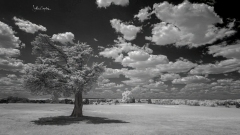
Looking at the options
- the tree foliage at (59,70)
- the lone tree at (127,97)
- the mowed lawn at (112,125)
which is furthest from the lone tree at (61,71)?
the lone tree at (127,97)

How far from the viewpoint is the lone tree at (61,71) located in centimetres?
2152

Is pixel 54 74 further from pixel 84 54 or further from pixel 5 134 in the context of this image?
pixel 5 134

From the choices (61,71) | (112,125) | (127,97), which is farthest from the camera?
(127,97)

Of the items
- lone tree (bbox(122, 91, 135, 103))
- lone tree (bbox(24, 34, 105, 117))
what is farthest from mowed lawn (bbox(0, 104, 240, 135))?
lone tree (bbox(122, 91, 135, 103))

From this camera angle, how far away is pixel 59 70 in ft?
80.5

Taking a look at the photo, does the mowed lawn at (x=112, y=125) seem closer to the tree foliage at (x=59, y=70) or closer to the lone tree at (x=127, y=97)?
the tree foliage at (x=59, y=70)

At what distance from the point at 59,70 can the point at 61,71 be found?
4.90ft

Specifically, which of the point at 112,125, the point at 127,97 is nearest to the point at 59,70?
the point at 112,125

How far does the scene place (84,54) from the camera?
25297 millimetres

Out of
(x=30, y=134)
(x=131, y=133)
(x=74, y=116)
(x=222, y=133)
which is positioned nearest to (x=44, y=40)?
(x=74, y=116)

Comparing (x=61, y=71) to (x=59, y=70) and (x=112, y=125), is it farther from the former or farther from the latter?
(x=112, y=125)

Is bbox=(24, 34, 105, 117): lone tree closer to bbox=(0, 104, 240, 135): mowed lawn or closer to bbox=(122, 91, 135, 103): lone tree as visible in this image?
bbox=(0, 104, 240, 135): mowed lawn

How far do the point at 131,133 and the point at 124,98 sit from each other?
9927 cm

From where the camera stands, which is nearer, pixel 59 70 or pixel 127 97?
pixel 59 70
